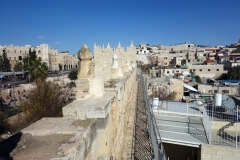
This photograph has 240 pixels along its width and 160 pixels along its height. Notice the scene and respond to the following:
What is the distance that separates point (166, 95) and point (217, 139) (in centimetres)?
1684

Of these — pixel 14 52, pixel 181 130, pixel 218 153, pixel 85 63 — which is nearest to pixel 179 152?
pixel 181 130

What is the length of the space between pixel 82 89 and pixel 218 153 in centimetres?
660

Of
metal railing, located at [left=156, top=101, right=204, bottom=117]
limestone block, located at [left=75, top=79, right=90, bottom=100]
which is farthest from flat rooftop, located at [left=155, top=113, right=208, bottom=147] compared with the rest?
limestone block, located at [left=75, top=79, right=90, bottom=100]

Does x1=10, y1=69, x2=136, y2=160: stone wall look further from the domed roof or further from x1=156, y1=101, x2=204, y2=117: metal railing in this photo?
x1=156, y1=101, x2=204, y2=117: metal railing

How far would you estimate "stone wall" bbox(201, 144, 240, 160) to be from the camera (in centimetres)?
671

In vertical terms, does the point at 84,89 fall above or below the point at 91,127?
above

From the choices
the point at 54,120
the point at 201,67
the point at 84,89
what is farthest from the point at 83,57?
the point at 201,67

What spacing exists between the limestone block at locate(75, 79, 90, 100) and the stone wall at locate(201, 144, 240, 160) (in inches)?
237

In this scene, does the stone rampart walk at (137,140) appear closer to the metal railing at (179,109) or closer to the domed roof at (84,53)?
the domed roof at (84,53)

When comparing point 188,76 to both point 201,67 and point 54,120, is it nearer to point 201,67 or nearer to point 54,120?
point 201,67

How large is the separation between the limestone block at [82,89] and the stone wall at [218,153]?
601 centimetres

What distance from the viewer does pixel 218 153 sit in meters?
6.89

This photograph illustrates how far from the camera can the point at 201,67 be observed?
42.8 meters

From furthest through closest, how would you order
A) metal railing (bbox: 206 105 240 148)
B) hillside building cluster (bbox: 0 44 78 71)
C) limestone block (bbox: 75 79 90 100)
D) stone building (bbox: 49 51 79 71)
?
1. stone building (bbox: 49 51 79 71)
2. hillside building cluster (bbox: 0 44 78 71)
3. metal railing (bbox: 206 105 240 148)
4. limestone block (bbox: 75 79 90 100)
